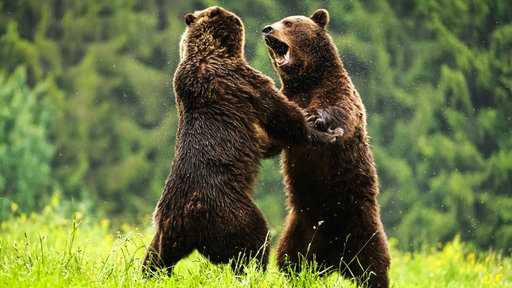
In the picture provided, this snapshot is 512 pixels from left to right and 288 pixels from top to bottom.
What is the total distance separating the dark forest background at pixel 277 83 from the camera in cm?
1217

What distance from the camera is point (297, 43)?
5.41m

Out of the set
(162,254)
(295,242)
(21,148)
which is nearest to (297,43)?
(295,242)

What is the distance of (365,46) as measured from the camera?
1303cm

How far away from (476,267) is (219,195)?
4744 millimetres

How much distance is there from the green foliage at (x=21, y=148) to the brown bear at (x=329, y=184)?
8559mm

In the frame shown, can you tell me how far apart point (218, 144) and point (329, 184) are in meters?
1.13

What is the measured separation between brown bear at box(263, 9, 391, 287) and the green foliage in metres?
8.56

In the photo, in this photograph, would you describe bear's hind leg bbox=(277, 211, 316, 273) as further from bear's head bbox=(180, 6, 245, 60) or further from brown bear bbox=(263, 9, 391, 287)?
bear's head bbox=(180, 6, 245, 60)

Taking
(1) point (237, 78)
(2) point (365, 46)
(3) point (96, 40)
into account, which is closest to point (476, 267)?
(1) point (237, 78)

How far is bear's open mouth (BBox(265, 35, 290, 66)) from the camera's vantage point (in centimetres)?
532

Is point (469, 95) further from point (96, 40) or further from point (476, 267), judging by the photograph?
point (96, 40)

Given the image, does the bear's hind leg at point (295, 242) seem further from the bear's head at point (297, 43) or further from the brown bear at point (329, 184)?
the bear's head at point (297, 43)

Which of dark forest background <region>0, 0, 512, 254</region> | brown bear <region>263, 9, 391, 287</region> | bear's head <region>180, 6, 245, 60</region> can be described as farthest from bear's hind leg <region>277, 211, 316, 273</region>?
dark forest background <region>0, 0, 512, 254</region>

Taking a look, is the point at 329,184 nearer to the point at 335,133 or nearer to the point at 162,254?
the point at 335,133
